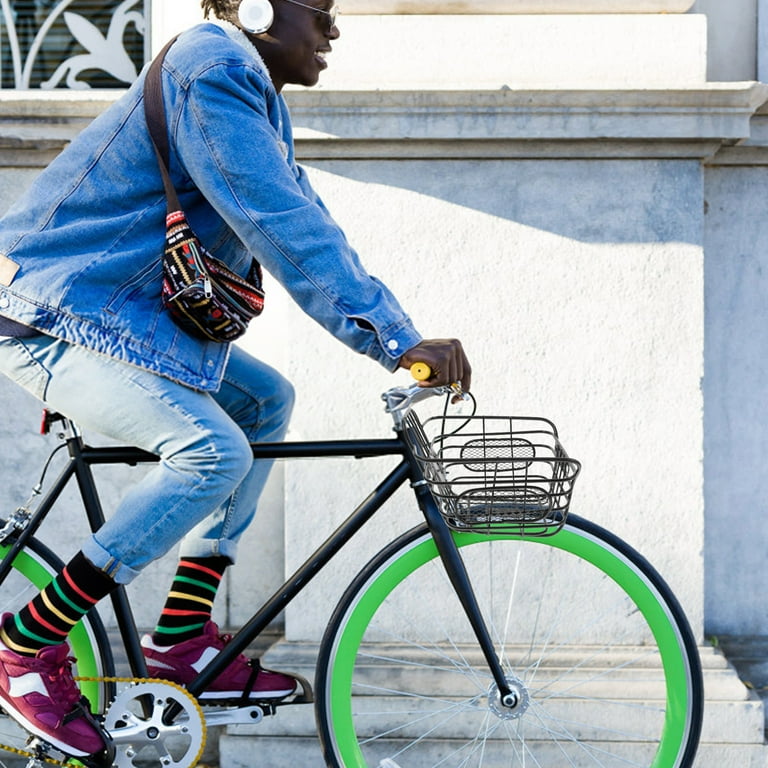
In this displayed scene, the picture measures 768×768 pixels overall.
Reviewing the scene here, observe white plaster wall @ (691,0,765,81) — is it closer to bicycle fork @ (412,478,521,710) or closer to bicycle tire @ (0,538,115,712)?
bicycle fork @ (412,478,521,710)

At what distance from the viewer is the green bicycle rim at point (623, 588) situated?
285cm

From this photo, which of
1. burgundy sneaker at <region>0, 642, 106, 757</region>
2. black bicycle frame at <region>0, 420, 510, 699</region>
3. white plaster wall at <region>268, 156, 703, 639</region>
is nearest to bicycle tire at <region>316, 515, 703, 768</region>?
white plaster wall at <region>268, 156, 703, 639</region>

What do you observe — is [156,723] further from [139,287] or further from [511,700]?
[139,287]

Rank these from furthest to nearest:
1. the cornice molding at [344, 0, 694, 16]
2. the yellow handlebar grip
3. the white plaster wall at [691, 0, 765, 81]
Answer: the white plaster wall at [691, 0, 765, 81], the cornice molding at [344, 0, 694, 16], the yellow handlebar grip

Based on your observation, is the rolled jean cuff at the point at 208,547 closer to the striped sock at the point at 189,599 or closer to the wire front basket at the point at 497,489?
the striped sock at the point at 189,599

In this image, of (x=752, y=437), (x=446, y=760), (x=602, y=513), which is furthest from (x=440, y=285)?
(x=446, y=760)

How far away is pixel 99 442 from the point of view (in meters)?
3.93

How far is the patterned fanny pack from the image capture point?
8.37ft

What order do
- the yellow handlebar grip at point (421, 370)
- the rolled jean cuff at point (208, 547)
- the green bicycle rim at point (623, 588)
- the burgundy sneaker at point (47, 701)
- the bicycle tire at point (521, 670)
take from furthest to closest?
the bicycle tire at point (521, 670) → the rolled jean cuff at point (208, 547) → the green bicycle rim at point (623, 588) → the burgundy sneaker at point (47, 701) → the yellow handlebar grip at point (421, 370)

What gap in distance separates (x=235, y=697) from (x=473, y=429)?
121cm

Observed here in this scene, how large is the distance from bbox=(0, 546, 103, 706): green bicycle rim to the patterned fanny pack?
0.81m

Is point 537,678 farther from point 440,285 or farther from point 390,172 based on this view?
point 390,172

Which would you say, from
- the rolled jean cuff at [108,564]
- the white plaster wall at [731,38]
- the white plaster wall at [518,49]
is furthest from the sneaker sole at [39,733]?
the white plaster wall at [731,38]

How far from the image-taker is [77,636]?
119 inches
